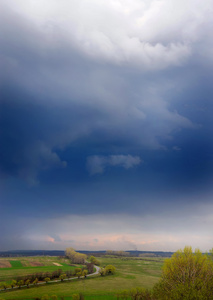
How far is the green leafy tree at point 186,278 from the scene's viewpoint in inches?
1325

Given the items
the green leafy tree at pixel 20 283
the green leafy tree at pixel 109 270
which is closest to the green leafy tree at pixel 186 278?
the green leafy tree at pixel 20 283

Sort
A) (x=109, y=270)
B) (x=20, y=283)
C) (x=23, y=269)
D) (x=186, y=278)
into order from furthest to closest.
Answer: (x=109, y=270) → (x=23, y=269) → (x=20, y=283) → (x=186, y=278)

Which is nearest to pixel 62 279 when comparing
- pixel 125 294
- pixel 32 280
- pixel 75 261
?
pixel 32 280

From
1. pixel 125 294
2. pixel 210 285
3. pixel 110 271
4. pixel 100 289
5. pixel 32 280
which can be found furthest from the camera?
pixel 110 271

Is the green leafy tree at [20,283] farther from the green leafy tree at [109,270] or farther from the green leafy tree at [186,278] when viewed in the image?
the green leafy tree at [186,278]

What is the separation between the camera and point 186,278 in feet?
132

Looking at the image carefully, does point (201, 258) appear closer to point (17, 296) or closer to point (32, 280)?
point (17, 296)

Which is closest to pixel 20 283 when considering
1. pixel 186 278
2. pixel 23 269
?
pixel 23 269

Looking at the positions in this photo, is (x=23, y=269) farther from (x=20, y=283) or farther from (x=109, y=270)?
(x=109, y=270)

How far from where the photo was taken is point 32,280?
322 ft

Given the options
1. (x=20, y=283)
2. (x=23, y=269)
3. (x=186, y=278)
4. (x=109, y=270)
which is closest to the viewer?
(x=186, y=278)

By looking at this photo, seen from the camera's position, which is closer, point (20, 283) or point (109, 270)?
point (20, 283)

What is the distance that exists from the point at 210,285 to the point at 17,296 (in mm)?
73212

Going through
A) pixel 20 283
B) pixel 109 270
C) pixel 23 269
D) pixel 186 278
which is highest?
pixel 186 278
